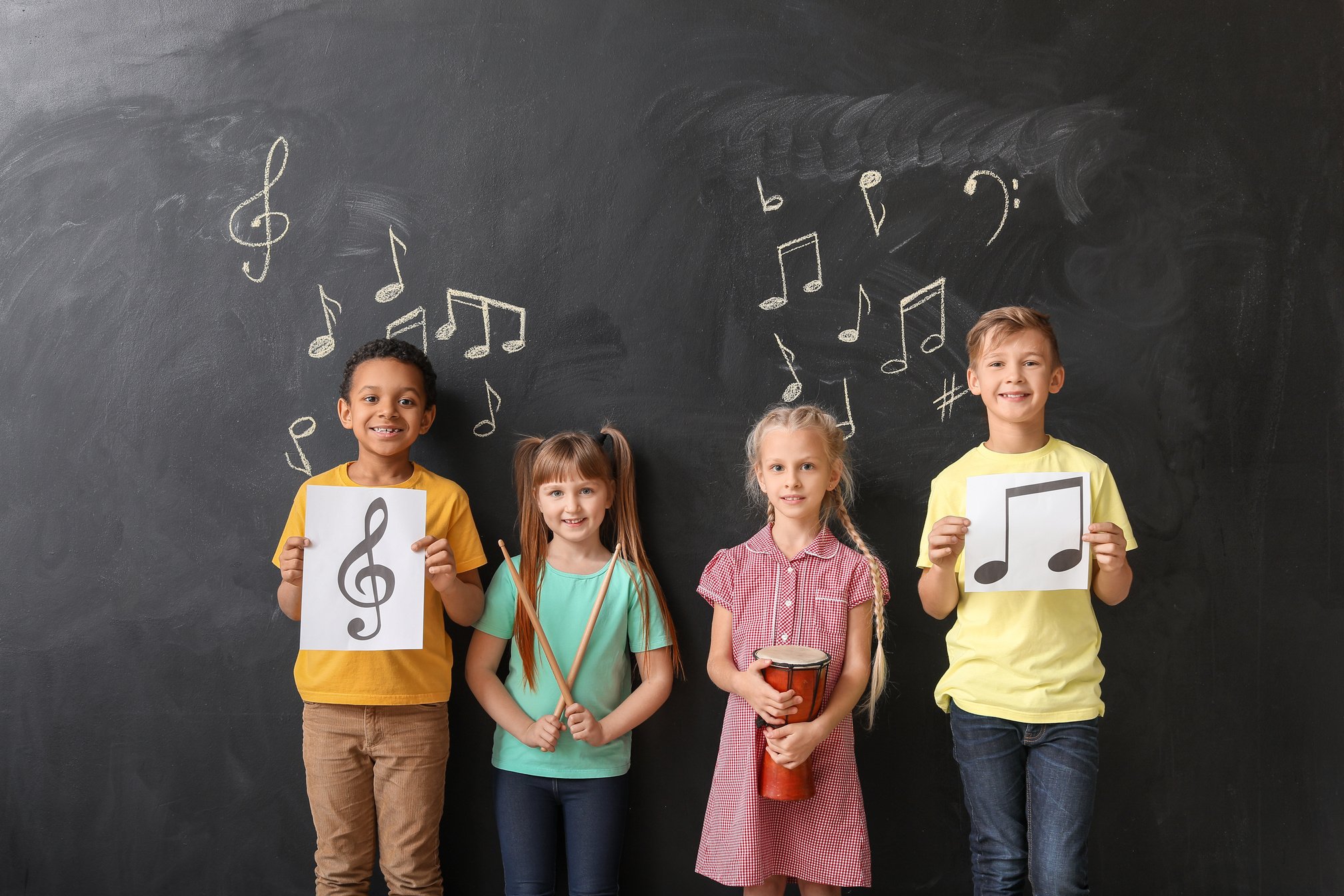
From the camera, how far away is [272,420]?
7.13 ft

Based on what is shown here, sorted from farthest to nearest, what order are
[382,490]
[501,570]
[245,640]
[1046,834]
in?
[245,640]
[501,570]
[382,490]
[1046,834]

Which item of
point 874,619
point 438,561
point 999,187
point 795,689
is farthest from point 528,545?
point 999,187

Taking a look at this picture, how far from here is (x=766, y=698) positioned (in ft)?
5.59

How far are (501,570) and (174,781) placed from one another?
98 cm

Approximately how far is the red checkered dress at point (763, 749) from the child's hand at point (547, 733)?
0.35 meters

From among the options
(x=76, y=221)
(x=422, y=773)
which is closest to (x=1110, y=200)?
(x=422, y=773)

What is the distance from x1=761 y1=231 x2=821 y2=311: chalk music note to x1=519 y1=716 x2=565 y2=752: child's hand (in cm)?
105

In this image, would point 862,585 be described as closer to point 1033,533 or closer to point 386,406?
point 1033,533

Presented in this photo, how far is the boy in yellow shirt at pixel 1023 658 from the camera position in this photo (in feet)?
5.61

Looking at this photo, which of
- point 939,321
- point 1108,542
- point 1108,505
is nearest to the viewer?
point 1108,542

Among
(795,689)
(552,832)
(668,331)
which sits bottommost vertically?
(552,832)

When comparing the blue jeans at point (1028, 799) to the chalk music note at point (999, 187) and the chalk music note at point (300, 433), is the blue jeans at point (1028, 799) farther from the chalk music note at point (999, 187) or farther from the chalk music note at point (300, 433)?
the chalk music note at point (300, 433)

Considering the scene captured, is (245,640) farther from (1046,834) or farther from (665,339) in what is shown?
(1046,834)

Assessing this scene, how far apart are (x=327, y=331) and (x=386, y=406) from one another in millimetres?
355
